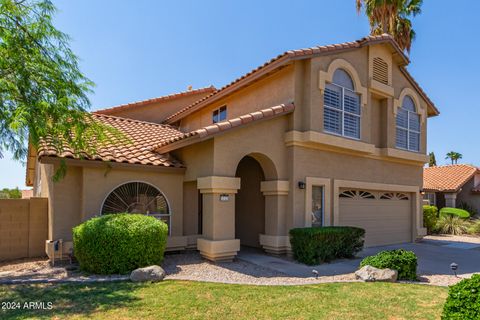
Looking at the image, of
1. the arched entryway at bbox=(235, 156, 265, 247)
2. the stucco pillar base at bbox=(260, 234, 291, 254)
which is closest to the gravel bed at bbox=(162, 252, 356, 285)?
the stucco pillar base at bbox=(260, 234, 291, 254)

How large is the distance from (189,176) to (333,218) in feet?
19.3

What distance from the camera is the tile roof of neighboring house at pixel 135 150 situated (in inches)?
449

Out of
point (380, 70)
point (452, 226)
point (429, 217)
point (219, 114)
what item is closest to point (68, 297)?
point (219, 114)

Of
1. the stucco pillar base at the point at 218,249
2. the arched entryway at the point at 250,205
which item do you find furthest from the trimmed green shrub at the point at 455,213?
the stucco pillar base at the point at 218,249

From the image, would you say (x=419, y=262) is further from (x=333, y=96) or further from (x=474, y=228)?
(x=474, y=228)

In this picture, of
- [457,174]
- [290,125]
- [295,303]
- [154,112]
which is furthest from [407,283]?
[457,174]

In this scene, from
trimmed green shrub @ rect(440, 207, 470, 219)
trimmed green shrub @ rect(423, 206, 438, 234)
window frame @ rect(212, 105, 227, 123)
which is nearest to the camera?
window frame @ rect(212, 105, 227, 123)

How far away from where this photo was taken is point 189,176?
12.8 meters

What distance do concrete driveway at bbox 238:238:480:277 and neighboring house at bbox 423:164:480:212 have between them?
1208 cm

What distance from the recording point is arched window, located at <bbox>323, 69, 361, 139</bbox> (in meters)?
13.7

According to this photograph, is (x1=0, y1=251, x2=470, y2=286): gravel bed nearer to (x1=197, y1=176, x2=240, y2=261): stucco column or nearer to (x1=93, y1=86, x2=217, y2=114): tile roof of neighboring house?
(x1=197, y1=176, x2=240, y2=261): stucco column

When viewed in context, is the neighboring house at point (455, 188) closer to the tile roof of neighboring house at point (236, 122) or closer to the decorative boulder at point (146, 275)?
the tile roof of neighboring house at point (236, 122)

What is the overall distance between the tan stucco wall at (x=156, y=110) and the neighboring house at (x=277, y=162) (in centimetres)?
387

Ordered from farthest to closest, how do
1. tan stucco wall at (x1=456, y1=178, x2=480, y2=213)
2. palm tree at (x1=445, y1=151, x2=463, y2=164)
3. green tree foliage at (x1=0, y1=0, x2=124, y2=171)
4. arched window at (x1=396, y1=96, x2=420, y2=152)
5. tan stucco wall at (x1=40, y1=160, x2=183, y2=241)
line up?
1. palm tree at (x1=445, y1=151, x2=463, y2=164)
2. tan stucco wall at (x1=456, y1=178, x2=480, y2=213)
3. arched window at (x1=396, y1=96, x2=420, y2=152)
4. tan stucco wall at (x1=40, y1=160, x2=183, y2=241)
5. green tree foliage at (x1=0, y1=0, x2=124, y2=171)
